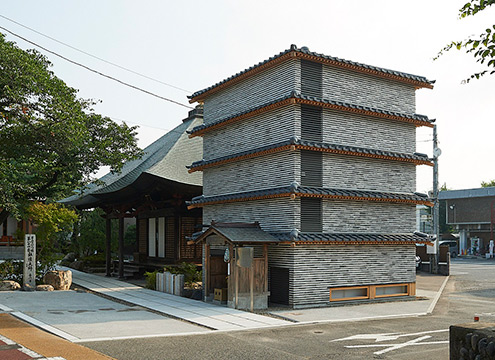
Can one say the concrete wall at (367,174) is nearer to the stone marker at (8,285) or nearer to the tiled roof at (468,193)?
the stone marker at (8,285)

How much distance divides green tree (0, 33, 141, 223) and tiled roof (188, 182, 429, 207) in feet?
22.8

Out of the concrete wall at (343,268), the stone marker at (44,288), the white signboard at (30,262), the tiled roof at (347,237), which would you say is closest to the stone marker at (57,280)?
the stone marker at (44,288)

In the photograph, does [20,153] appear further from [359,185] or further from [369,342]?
[369,342]

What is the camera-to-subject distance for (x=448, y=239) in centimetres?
7194

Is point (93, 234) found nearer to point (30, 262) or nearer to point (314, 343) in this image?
point (30, 262)

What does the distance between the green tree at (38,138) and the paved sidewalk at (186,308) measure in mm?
6001

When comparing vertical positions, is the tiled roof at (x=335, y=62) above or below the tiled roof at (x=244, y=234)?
above

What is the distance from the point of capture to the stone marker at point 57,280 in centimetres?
2702

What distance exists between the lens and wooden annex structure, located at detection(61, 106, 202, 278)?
29547mm

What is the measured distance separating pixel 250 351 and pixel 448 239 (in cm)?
6423

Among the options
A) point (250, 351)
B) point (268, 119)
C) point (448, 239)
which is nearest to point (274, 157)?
point (268, 119)

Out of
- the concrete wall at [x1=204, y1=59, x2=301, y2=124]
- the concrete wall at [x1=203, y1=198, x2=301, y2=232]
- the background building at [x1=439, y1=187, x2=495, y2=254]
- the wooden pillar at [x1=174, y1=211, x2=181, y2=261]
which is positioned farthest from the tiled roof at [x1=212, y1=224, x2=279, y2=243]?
the background building at [x1=439, y1=187, x2=495, y2=254]

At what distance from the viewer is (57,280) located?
1064 inches

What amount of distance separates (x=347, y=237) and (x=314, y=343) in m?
8.75
